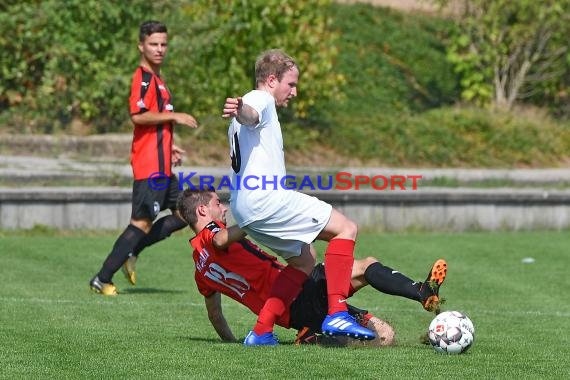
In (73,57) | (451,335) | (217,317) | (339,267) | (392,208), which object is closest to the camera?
(451,335)

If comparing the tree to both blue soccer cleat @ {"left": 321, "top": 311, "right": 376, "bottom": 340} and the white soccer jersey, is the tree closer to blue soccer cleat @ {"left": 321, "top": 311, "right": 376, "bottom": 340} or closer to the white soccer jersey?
the white soccer jersey

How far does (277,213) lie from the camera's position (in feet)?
23.3

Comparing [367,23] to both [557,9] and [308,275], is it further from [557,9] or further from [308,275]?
[308,275]

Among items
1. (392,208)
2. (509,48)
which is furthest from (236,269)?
(509,48)

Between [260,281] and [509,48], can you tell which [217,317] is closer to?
[260,281]

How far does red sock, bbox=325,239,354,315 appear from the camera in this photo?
7.17m

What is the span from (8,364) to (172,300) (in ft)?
11.7

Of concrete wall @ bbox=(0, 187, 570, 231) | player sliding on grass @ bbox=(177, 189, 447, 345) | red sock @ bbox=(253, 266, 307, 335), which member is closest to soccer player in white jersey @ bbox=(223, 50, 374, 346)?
red sock @ bbox=(253, 266, 307, 335)

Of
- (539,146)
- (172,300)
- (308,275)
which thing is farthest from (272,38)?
(308,275)

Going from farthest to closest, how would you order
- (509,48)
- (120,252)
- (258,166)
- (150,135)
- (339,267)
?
(509,48)
(150,135)
(120,252)
(339,267)
(258,166)

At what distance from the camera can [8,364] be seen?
6496mm

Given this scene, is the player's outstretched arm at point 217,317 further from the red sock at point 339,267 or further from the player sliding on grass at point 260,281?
the red sock at point 339,267

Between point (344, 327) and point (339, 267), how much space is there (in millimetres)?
376

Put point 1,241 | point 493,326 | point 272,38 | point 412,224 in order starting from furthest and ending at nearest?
point 272,38 → point 412,224 → point 1,241 → point 493,326
